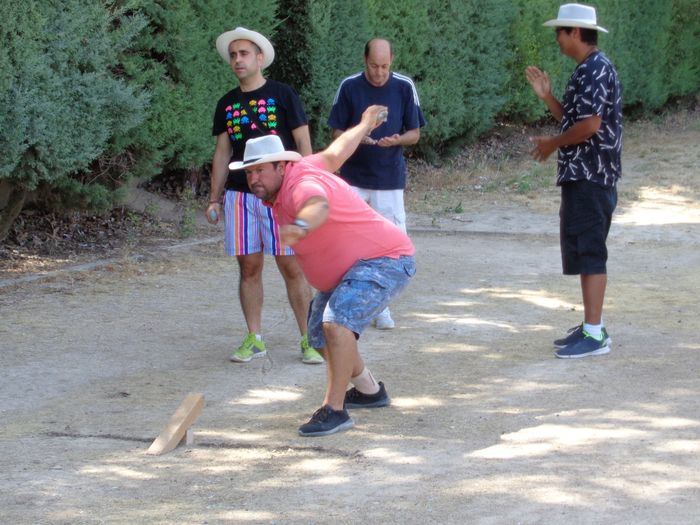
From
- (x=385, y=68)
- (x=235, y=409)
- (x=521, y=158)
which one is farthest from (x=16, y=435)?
(x=521, y=158)

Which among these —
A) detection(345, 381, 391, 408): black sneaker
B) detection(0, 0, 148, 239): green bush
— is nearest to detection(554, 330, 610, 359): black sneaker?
detection(345, 381, 391, 408): black sneaker

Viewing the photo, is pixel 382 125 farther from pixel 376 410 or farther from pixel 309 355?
pixel 376 410

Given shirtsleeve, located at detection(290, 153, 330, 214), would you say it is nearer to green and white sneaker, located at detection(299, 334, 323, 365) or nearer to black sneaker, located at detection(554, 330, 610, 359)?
green and white sneaker, located at detection(299, 334, 323, 365)

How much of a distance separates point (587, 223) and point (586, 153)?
407 millimetres

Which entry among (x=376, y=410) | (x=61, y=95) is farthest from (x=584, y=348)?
(x=61, y=95)

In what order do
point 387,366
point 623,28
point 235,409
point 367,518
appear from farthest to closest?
point 623,28 → point 387,366 → point 235,409 → point 367,518

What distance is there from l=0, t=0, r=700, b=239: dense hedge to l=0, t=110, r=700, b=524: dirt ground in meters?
0.99

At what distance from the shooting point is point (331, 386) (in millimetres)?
5430

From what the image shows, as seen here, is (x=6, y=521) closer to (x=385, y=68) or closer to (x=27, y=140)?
(x=385, y=68)

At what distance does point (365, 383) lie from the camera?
5.79m

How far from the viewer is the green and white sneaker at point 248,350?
22.3ft

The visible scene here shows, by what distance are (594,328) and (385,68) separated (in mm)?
2111

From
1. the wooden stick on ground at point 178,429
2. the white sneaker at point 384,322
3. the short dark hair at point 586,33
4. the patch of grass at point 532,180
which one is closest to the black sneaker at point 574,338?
the white sneaker at point 384,322

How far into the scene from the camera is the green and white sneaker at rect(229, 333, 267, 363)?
680 cm
